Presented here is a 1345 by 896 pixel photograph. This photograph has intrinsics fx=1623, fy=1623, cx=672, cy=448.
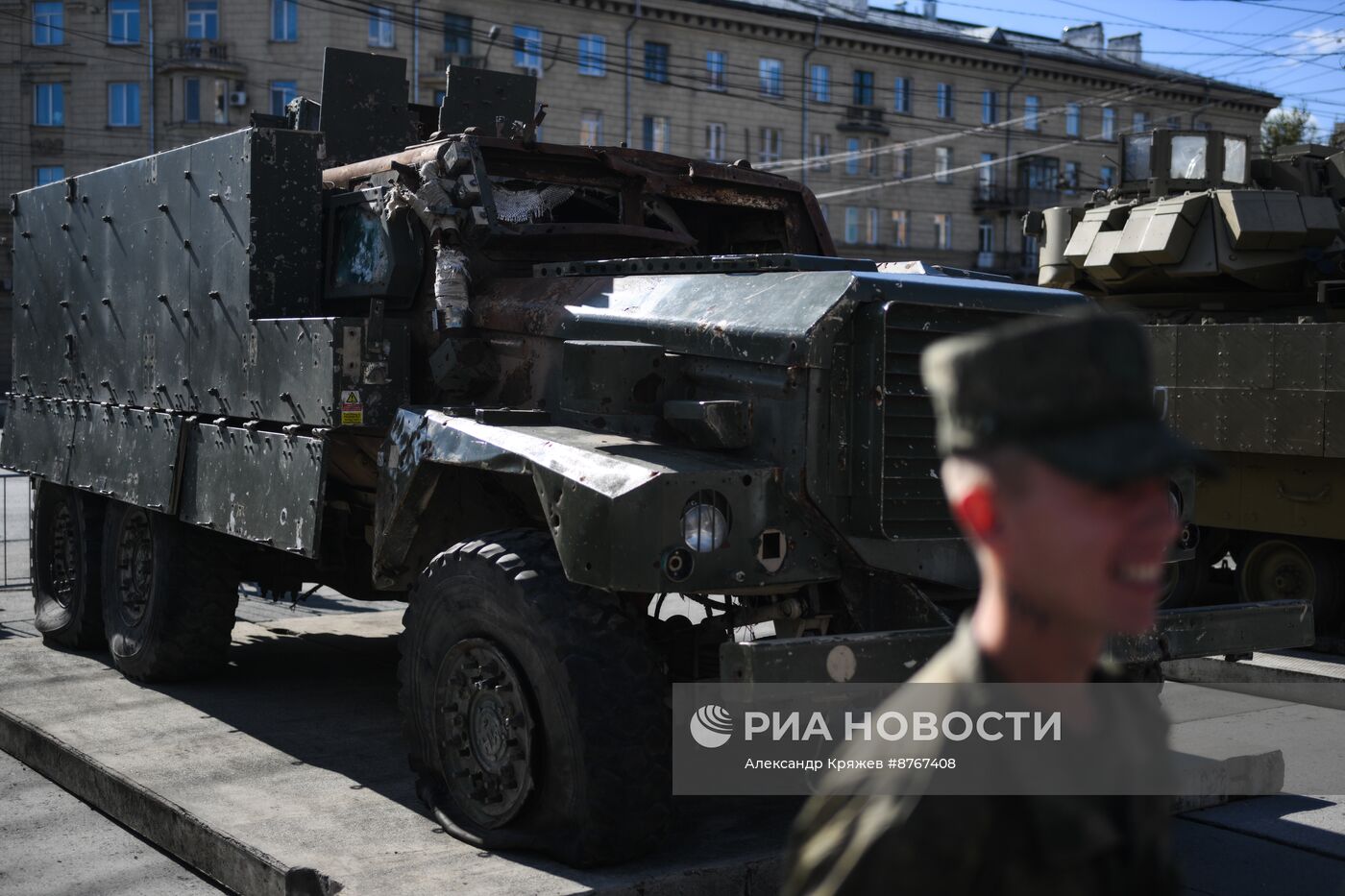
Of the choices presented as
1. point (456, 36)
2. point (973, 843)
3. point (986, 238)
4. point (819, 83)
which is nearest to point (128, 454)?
point (973, 843)

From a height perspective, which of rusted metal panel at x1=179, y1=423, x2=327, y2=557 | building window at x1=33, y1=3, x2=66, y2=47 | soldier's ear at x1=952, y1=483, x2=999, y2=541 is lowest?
rusted metal panel at x1=179, y1=423, x2=327, y2=557

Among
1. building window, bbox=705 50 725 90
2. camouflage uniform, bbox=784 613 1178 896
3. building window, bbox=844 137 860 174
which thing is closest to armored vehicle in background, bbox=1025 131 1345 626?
camouflage uniform, bbox=784 613 1178 896

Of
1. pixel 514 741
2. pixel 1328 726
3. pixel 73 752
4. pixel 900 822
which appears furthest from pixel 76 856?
pixel 1328 726

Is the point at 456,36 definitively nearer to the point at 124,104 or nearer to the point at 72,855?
the point at 124,104

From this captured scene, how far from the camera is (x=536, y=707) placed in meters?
4.75

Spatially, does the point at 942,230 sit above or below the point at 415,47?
below

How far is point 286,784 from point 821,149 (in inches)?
1777

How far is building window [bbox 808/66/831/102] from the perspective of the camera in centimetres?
4925

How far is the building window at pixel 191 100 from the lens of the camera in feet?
135

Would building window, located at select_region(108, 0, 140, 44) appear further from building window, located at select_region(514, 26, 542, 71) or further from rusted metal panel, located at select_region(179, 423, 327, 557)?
rusted metal panel, located at select_region(179, 423, 327, 557)

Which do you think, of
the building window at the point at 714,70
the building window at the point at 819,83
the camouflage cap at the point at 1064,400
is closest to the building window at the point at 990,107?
the building window at the point at 819,83

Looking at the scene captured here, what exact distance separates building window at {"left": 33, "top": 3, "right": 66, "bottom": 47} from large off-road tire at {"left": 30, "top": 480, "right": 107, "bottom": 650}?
35552mm

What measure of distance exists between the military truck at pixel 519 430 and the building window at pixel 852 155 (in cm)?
4210

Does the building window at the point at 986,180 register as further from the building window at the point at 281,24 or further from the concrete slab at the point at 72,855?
the concrete slab at the point at 72,855
